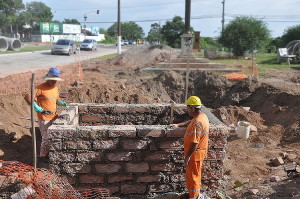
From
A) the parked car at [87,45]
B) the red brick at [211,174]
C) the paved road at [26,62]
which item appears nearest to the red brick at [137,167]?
the red brick at [211,174]

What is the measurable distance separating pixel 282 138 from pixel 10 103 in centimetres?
666

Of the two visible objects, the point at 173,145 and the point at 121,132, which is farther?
the point at 173,145

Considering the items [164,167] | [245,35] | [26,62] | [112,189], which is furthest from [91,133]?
→ [245,35]

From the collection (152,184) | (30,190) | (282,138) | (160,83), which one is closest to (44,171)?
(30,190)

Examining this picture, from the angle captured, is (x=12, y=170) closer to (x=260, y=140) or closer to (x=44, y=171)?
(x=44, y=171)

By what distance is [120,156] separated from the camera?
4246 millimetres

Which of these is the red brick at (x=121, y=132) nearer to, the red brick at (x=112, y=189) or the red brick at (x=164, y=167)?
the red brick at (x=164, y=167)

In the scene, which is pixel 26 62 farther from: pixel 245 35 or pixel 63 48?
pixel 245 35

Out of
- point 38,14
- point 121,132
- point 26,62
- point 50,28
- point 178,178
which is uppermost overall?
point 38,14

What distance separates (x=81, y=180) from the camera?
169 inches

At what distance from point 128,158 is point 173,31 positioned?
52989 millimetres

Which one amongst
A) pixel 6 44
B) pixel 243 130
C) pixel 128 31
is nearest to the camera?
pixel 243 130

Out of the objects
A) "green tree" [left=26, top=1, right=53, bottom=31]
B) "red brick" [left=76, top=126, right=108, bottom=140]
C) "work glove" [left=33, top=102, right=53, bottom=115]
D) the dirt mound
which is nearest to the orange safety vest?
"work glove" [left=33, top=102, right=53, bottom=115]

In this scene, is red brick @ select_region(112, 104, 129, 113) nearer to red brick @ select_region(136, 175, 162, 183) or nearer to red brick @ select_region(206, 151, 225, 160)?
red brick @ select_region(136, 175, 162, 183)
